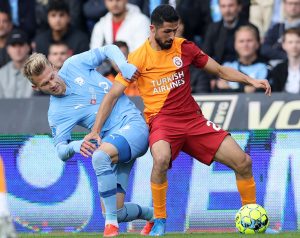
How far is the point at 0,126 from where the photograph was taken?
12977mm

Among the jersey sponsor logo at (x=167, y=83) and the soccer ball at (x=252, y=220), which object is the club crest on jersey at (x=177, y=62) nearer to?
the jersey sponsor logo at (x=167, y=83)

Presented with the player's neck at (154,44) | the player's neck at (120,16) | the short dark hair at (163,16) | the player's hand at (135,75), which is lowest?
the player's hand at (135,75)

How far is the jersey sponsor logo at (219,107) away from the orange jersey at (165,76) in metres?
2.87

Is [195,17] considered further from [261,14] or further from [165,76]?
[165,76]

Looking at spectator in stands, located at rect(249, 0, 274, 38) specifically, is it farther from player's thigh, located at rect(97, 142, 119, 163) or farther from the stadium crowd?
player's thigh, located at rect(97, 142, 119, 163)

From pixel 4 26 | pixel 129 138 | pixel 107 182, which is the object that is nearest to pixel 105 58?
pixel 129 138

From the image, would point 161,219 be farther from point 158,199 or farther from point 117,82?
point 117,82

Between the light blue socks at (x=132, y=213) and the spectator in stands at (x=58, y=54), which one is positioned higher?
the spectator in stands at (x=58, y=54)

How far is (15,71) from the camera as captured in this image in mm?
14852

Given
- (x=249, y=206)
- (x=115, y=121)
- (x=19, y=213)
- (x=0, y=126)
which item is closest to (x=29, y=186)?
(x=19, y=213)

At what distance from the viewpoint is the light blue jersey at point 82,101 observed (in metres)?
9.83

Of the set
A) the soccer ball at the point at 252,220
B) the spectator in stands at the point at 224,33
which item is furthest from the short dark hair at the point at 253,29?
the soccer ball at the point at 252,220

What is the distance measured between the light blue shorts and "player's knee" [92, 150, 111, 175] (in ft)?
0.59

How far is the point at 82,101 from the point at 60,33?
5501mm
